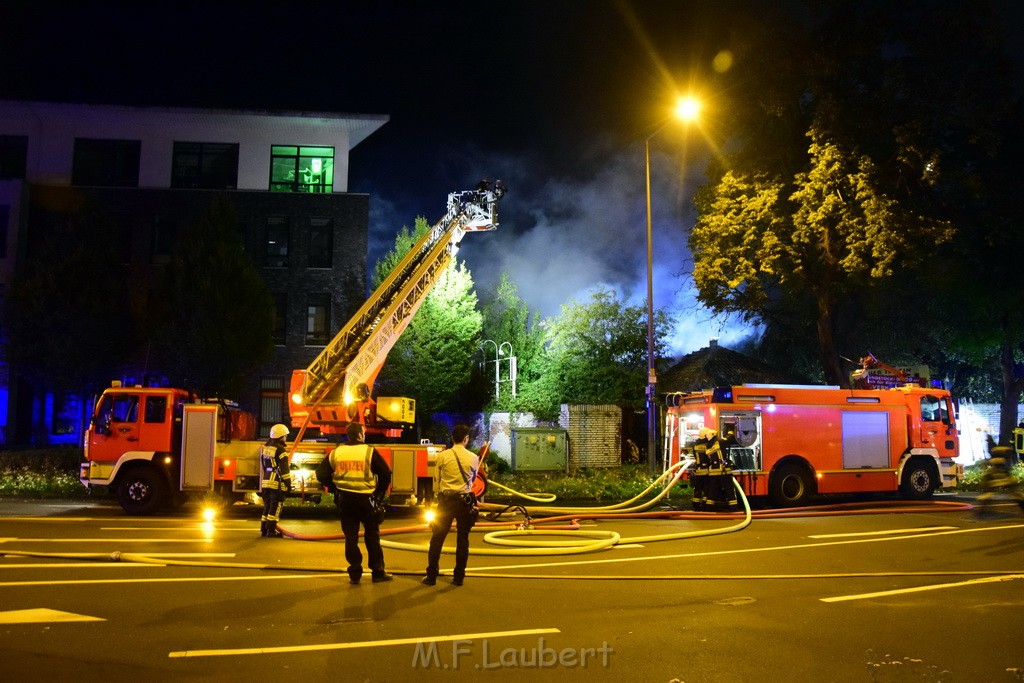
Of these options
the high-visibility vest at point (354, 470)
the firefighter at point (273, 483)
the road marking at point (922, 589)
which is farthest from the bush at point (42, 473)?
the road marking at point (922, 589)

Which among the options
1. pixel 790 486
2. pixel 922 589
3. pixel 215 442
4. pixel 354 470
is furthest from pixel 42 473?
pixel 922 589

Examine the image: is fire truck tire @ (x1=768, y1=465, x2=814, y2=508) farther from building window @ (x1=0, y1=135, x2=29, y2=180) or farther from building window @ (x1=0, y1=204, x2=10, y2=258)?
building window @ (x1=0, y1=135, x2=29, y2=180)

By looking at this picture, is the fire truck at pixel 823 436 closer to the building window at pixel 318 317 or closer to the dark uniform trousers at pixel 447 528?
the dark uniform trousers at pixel 447 528

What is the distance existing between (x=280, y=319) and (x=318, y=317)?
4.63ft

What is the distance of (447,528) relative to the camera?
839 centimetres

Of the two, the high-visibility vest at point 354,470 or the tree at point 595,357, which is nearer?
the high-visibility vest at point 354,470

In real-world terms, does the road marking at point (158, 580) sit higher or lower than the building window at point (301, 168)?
lower

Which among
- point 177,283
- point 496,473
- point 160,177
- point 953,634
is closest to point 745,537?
point 953,634

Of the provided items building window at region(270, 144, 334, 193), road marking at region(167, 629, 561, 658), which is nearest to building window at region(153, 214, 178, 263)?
building window at region(270, 144, 334, 193)

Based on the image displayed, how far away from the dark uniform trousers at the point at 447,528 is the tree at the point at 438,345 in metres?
18.6

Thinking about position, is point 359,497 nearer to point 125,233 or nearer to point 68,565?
point 68,565

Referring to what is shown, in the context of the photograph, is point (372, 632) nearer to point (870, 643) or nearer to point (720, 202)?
point (870, 643)

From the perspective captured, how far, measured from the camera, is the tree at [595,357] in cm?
2748

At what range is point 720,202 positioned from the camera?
77.9 ft
